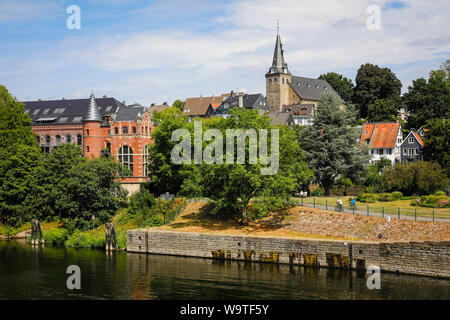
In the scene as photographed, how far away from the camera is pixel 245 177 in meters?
46.8

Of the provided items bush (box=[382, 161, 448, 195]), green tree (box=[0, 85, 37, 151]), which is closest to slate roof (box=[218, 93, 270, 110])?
green tree (box=[0, 85, 37, 151])

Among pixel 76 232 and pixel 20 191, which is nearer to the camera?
pixel 76 232

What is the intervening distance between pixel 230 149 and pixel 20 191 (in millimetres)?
27586

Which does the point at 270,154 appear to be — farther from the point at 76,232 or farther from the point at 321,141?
the point at 76,232

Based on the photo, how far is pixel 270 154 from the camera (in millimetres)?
47844

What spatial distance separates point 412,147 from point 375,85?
3639 cm

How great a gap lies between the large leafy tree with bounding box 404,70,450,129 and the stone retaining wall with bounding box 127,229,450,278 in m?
65.3

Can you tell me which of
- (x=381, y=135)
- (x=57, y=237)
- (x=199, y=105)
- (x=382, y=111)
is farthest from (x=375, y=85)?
(x=57, y=237)

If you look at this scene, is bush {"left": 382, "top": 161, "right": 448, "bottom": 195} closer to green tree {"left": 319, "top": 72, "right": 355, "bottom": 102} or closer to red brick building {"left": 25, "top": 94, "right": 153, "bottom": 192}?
red brick building {"left": 25, "top": 94, "right": 153, "bottom": 192}

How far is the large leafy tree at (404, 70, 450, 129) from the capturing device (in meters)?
98.6

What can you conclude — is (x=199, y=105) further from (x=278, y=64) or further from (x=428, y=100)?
(x=428, y=100)
